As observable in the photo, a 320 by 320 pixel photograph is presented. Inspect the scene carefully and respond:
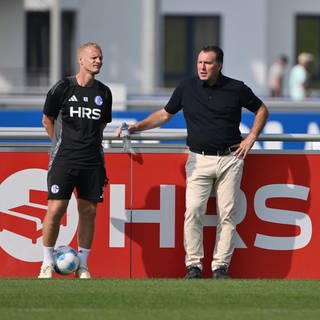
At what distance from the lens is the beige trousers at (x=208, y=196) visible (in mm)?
10766

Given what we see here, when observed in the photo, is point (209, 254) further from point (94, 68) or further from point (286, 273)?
point (94, 68)

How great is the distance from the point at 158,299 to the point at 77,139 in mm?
1768

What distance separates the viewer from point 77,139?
34.2 ft

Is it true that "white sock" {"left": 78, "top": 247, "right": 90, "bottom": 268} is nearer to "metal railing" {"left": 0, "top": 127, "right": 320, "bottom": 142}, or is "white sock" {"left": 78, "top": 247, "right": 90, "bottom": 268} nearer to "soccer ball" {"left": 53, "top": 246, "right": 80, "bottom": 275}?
"soccer ball" {"left": 53, "top": 246, "right": 80, "bottom": 275}

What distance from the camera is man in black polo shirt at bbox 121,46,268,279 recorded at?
10.7 m

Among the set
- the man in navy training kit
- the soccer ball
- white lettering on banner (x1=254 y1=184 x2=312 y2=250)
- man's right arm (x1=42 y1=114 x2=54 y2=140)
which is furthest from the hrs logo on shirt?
white lettering on banner (x1=254 y1=184 x2=312 y2=250)

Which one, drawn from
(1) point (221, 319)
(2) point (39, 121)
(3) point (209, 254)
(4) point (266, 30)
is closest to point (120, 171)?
(3) point (209, 254)

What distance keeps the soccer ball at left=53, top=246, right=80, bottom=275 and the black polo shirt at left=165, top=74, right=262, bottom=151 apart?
1.35 meters

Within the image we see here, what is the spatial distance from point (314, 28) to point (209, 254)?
3046 cm

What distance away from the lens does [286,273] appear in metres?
11.3

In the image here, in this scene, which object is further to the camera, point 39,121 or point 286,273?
point 39,121

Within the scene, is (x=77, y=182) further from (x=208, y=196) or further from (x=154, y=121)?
(x=208, y=196)

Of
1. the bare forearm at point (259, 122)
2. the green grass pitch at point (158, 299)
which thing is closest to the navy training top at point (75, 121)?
the green grass pitch at point (158, 299)

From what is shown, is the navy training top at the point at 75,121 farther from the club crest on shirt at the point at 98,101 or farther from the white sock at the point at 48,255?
the white sock at the point at 48,255
